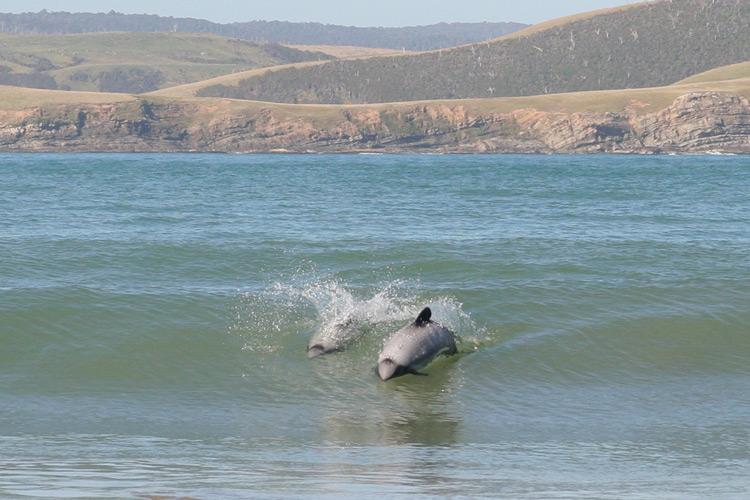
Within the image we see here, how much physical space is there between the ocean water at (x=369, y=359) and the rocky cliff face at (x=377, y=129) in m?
105

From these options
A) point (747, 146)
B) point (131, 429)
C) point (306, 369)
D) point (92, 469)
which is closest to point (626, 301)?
point (306, 369)

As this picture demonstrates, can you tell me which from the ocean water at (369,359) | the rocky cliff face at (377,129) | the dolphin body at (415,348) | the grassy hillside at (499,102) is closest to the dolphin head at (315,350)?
the ocean water at (369,359)

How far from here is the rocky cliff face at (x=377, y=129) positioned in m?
132

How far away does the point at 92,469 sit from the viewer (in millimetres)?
8805

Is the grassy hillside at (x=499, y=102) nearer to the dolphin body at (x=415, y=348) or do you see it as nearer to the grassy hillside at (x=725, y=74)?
the grassy hillside at (x=725, y=74)

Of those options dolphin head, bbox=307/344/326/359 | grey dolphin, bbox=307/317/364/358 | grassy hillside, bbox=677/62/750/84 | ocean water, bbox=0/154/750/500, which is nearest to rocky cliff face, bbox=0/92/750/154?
grassy hillside, bbox=677/62/750/84

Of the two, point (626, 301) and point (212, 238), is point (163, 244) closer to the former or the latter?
point (212, 238)

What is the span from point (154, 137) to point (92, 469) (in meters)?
138

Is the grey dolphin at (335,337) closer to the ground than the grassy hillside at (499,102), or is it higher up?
closer to the ground

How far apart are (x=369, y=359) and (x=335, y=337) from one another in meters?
0.99

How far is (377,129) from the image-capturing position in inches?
5664

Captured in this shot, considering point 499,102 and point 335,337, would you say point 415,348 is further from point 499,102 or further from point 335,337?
point 499,102

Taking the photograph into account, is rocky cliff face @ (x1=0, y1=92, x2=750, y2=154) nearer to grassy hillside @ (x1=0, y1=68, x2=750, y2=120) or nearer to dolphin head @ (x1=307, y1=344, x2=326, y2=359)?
grassy hillside @ (x1=0, y1=68, x2=750, y2=120)

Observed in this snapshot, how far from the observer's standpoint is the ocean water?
9023 mm
